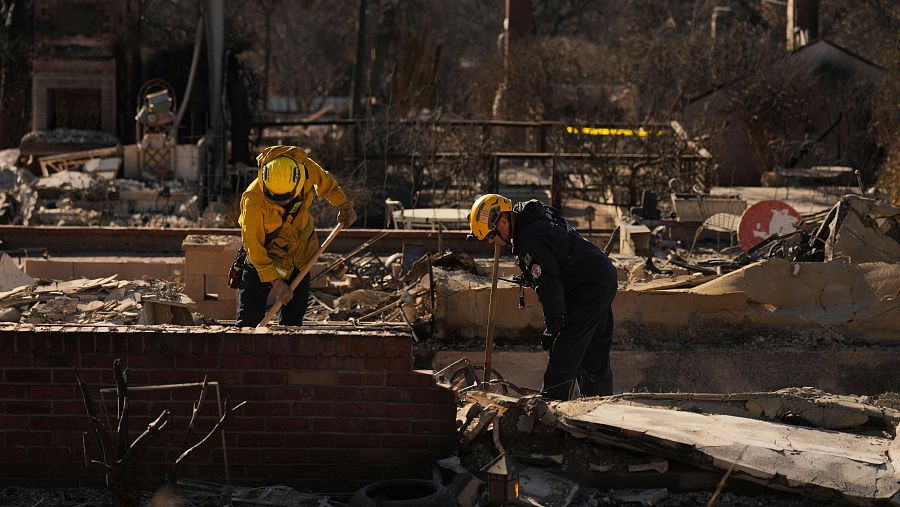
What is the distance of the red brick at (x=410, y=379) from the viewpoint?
6340 millimetres

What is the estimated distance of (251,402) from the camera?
20.9ft

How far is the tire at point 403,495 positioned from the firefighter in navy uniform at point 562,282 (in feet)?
6.68

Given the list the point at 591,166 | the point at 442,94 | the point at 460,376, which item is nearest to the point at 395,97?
the point at 442,94

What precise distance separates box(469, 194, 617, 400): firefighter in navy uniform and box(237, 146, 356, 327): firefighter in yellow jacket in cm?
130

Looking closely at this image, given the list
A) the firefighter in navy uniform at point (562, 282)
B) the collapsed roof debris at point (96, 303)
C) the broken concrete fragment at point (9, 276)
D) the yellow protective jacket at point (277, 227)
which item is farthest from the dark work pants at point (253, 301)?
the broken concrete fragment at point (9, 276)

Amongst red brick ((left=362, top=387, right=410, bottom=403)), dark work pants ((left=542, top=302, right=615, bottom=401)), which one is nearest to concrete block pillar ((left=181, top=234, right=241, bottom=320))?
dark work pants ((left=542, top=302, right=615, bottom=401))

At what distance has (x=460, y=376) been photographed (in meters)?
8.21

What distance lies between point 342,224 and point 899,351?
5.08m

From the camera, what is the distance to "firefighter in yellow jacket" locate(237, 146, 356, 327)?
28.0ft

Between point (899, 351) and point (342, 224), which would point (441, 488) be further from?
point (899, 351)

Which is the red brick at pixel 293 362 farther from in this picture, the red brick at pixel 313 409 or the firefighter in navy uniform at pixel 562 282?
the firefighter in navy uniform at pixel 562 282

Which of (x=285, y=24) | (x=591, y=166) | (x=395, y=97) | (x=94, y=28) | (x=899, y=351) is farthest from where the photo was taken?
(x=285, y=24)

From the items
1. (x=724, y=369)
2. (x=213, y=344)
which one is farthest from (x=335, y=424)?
(x=724, y=369)

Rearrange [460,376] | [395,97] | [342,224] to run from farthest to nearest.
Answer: [395,97] → [342,224] → [460,376]
